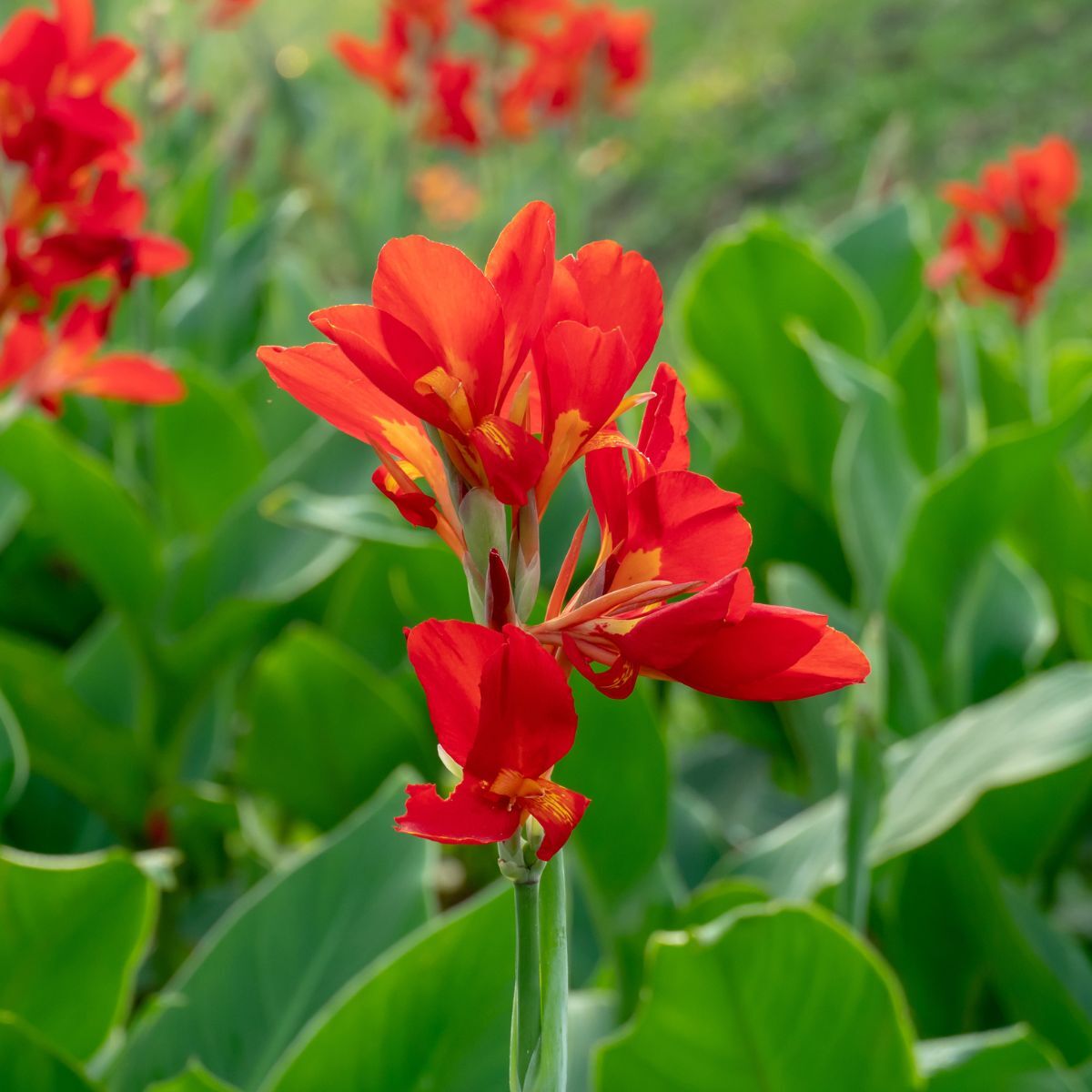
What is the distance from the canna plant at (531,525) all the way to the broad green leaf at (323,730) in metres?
0.73

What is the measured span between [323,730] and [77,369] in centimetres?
41

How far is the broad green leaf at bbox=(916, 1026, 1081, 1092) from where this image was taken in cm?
69

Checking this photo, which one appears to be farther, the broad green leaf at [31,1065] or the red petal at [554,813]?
the broad green leaf at [31,1065]

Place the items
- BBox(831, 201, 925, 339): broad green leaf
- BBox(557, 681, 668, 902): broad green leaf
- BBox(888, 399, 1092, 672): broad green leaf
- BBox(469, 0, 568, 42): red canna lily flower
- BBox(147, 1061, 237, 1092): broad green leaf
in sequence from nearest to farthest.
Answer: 1. BBox(147, 1061, 237, 1092): broad green leaf
2. BBox(557, 681, 668, 902): broad green leaf
3. BBox(888, 399, 1092, 672): broad green leaf
4. BBox(831, 201, 925, 339): broad green leaf
5. BBox(469, 0, 568, 42): red canna lily flower

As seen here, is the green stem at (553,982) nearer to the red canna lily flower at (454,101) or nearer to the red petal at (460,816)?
the red petal at (460,816)

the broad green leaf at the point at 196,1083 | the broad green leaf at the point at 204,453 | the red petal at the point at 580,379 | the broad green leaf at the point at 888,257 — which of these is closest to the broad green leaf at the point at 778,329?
the broad green leaf at the point at 888,257

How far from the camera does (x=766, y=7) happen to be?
19.2 feet

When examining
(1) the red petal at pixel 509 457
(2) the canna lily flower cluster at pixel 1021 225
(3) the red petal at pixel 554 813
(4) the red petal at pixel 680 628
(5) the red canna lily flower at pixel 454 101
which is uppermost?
(5) the red canna lily flower at pixel 454 101

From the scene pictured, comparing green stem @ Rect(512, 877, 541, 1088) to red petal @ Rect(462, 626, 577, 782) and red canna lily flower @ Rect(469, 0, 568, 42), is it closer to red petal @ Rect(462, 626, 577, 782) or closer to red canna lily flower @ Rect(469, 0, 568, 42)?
red petal @ Rect(462, 626, 577, 782)

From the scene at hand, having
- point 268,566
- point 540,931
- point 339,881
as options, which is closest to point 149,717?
point 268,566

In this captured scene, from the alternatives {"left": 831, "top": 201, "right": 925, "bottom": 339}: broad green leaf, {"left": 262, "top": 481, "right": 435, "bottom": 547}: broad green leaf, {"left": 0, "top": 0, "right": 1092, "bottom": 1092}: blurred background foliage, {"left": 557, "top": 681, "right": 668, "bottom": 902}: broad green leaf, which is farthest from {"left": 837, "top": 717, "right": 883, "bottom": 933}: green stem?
{"left": 831, "top": 201, "right": 925, "bottom": 339}: broad green leaf

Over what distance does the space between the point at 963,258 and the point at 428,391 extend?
1146 mm

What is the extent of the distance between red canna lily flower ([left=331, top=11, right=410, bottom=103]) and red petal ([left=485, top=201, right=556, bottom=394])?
67.0 inches

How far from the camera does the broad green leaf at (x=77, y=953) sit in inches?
30.5
